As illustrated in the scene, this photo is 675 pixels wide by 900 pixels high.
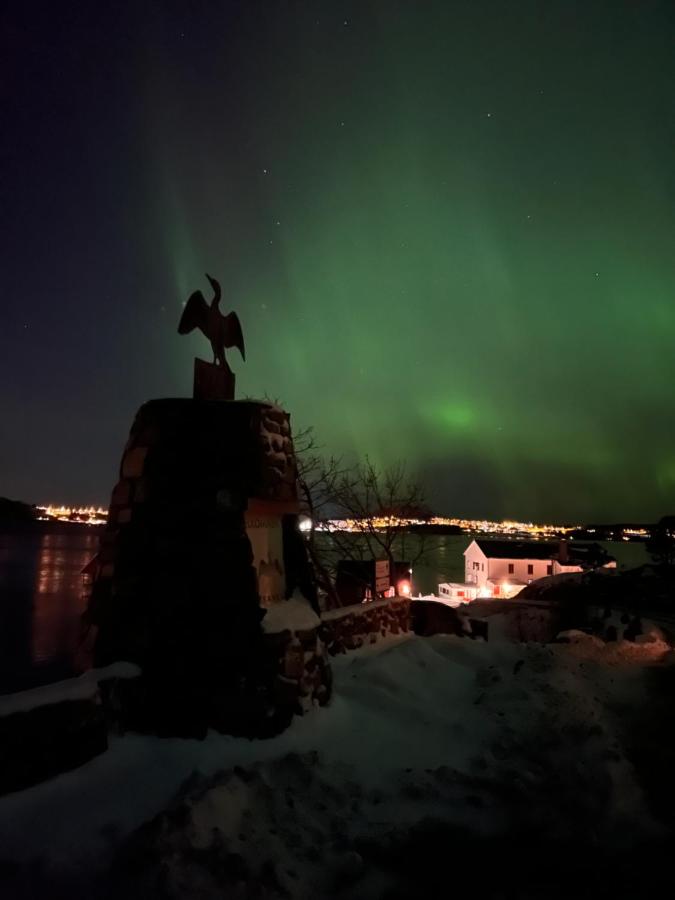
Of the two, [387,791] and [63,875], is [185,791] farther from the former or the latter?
[387,791]

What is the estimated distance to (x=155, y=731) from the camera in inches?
261

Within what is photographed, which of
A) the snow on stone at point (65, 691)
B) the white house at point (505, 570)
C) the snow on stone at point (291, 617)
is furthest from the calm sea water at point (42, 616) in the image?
the white house at point (505, 570)

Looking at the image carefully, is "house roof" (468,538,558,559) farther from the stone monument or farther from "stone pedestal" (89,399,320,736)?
"stone pedestal" (89,399,320,736)

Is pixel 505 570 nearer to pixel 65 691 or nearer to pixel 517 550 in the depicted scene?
pixel 517 550

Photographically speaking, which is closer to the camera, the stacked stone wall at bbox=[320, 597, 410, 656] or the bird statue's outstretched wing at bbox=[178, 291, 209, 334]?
the bird statue's outstretched wing at bbox=[178, 291, 209, 334]

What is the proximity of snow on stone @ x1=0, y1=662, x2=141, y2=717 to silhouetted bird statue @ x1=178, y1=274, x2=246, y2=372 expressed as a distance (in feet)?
14.5

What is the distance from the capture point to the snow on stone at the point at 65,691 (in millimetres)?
5352

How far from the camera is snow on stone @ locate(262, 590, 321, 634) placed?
24.0ft

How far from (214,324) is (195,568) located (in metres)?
3.76

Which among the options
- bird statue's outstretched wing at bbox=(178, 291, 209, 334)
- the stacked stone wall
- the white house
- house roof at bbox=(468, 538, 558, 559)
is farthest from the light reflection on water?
house roof at bbox=(468, 538, 558, 559)

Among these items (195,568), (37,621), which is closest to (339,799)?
(195,568)

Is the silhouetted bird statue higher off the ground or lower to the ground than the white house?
higher

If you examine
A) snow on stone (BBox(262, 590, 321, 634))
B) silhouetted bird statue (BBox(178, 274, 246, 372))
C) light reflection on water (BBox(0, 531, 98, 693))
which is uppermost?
silhouetted bird statue (BBox(178, 274, 246, 372))

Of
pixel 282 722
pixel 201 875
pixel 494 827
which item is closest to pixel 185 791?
pixel 201 875
